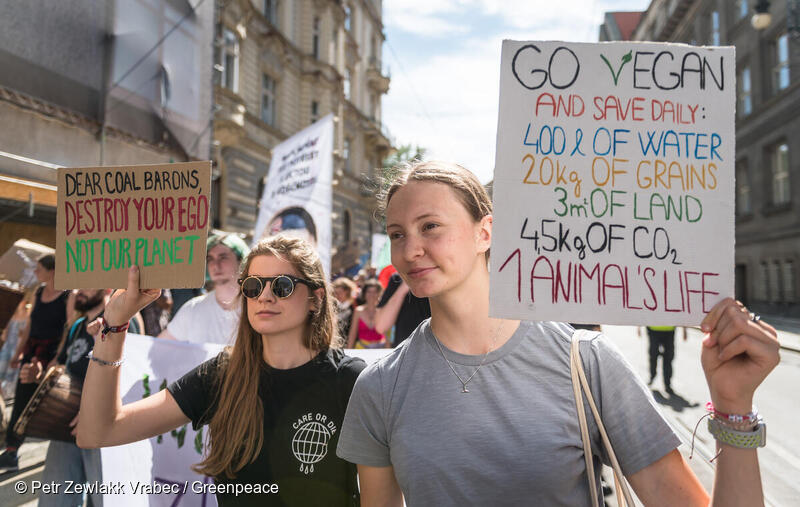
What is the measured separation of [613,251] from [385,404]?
0.70 metres

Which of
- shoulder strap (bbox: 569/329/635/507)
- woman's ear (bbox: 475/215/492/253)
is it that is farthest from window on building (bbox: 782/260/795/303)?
shoulder strap (bbox: 569/329/635/507)

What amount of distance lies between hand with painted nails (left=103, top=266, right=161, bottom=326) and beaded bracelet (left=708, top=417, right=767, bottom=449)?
172 cm

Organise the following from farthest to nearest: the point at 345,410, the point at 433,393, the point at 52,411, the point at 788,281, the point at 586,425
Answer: the point at 788,281
the point at 52,411
the point at 345,410
the point at 433,393
the point at 586,425

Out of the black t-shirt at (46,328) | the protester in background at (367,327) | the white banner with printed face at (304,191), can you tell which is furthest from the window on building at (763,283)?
the black t-shirt at (46,328)

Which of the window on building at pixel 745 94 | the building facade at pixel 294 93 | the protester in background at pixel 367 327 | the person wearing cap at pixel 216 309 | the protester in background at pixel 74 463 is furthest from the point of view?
the window on building at pixel 745 94

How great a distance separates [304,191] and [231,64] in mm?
11927

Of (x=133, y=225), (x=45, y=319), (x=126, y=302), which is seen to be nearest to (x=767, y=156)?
(x=45, y=319)

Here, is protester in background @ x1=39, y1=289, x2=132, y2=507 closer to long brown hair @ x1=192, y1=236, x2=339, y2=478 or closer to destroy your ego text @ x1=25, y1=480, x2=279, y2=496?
destroy your ego text @ x1=25, y1=480, x2=279, y2=496

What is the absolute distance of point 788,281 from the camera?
2084 cm

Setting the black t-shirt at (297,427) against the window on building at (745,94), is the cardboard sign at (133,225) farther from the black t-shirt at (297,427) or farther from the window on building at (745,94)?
the window on building at (745,94)

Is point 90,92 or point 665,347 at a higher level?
point 90,92

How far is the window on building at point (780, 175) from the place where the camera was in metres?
21.5

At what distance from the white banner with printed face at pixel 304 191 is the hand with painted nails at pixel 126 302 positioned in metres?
3.54

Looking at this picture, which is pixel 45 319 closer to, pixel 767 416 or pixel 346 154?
pixel 767 416
